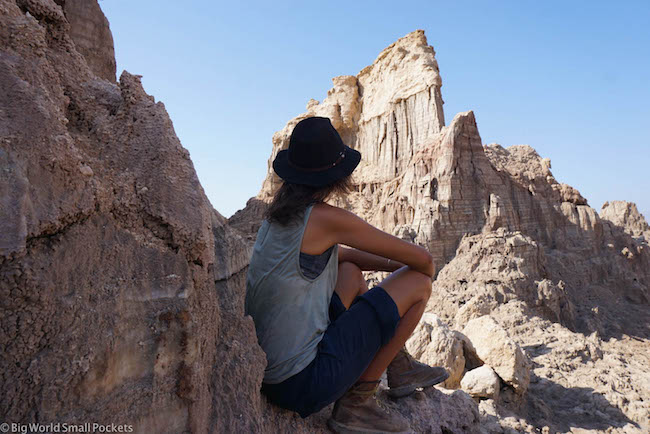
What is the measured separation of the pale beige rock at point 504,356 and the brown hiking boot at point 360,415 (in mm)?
3566

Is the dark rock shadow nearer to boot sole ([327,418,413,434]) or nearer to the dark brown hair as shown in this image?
boot sole ([327,418,413,434])

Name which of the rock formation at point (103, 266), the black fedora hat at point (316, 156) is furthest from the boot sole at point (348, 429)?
the black fedora hat at point (316, 156)

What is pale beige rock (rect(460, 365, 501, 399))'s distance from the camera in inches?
183

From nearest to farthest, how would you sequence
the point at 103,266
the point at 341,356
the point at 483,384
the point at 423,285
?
the point at 103,266
the point at 341,356
the point at 423,285
the point at 483,384

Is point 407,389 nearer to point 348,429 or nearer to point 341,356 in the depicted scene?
point 348,429

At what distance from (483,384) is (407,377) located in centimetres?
269

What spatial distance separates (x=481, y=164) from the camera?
14.1 metres

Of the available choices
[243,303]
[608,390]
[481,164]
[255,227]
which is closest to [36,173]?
[243,303]

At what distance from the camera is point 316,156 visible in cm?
187

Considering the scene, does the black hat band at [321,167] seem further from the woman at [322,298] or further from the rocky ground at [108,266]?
the rocky ground at [108,266]

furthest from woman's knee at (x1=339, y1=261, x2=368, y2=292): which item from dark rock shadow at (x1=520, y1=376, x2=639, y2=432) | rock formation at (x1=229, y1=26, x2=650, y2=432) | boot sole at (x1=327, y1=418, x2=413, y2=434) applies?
dark rock shadow at (x1=520, y1=376, x2=639, y2=432)

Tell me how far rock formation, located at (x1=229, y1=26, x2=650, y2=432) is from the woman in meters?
2.95

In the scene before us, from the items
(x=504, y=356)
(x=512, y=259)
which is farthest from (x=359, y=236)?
(x=512, y=259)

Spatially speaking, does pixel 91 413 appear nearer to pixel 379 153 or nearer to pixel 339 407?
pixel 339 407
